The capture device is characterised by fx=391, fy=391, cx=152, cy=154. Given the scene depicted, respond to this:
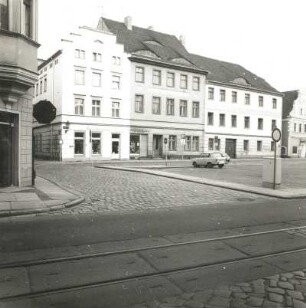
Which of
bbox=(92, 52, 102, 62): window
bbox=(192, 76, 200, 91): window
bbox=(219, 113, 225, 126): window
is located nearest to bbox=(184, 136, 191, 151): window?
bbox=(219, 113, 225, 126): window

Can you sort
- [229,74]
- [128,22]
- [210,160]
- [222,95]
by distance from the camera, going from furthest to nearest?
[229,74]
[222,95]
[128,22]
[210,160]

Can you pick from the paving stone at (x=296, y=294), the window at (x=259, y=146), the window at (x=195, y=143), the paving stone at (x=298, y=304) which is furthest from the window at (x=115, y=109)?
the paving stone at (x=298, y=304)

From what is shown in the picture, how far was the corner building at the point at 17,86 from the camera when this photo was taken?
13.3 meters

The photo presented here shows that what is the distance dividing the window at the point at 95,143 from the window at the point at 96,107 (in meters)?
2.19

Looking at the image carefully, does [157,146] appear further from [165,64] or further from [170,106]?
[165,64]

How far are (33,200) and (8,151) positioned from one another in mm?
4013

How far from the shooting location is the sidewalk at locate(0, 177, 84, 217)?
402 inches

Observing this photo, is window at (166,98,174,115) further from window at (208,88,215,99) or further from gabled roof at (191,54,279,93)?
gabled roof at (191,54,279,93)

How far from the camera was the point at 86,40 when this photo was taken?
41.4m

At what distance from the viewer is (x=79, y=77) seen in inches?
1622

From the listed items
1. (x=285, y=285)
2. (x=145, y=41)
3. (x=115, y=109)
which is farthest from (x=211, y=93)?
(x=285, y=285)

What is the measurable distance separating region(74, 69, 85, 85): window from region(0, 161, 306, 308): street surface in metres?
31.6

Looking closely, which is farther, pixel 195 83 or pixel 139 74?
pixel 195 83

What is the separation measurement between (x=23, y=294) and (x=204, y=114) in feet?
159
